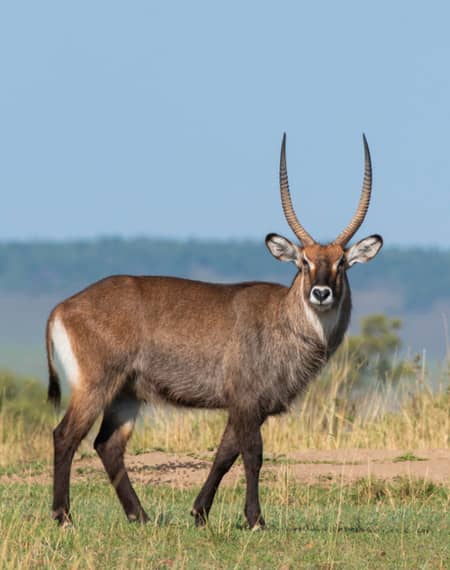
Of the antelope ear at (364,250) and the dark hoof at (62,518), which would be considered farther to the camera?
the antelope ear at (364,250)

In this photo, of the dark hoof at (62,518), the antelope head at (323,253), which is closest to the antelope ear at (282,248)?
the antelope head at (323,253)

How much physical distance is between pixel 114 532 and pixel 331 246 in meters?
2.56

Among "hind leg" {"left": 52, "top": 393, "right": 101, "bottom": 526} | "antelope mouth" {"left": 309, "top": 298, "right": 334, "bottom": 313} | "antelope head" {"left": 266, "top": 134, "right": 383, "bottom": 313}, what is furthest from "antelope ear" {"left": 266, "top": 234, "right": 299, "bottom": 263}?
"hind leg" {"left": 52, "top": 393, "right": 101, "bottom": 526}

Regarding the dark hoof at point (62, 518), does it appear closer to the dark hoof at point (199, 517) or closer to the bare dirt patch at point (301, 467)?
the dark hoof at point (199, 517)

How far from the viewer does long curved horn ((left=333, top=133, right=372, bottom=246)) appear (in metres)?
9.55

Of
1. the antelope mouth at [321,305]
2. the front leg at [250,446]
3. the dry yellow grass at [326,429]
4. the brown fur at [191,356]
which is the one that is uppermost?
the antelope mouth at [321,305]

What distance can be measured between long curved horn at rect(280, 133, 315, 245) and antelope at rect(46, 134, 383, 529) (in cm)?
1

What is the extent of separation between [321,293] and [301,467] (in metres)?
4.15

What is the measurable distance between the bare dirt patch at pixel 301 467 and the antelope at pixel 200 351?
2251 millimetres

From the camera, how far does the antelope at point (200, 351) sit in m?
9.20

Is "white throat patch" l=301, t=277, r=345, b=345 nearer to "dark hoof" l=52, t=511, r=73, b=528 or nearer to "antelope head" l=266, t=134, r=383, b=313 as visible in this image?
"antelope head" l=266, t=134, r=383, b=313

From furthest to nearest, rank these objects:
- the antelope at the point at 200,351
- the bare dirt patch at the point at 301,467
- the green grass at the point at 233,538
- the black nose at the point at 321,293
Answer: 1. the bare dirt patch at the point at 301,467
2. the antelope at the point at 200,351
3. the black nose at the point at 321,293
4. the green grass at the point at 233,538

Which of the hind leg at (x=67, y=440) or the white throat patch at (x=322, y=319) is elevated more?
the white throat patch at (x=322, y=319)

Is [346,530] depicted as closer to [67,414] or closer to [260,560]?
[260,560]
